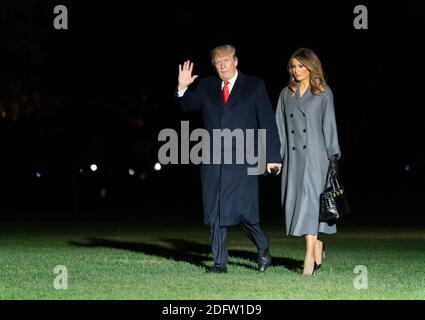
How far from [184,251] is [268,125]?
5.43 m

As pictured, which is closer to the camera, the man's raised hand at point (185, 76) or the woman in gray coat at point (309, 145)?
the woman in gray coat at point (309, 145)

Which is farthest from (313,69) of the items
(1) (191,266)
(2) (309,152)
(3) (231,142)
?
(1) (191,266)

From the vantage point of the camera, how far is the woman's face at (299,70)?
13.0 m

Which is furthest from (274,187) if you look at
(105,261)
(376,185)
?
(105,261)

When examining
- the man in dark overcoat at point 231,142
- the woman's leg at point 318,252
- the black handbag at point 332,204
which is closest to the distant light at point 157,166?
the man in dark overcoat at point 231,142

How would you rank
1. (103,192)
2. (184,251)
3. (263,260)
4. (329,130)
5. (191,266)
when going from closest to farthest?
(329,130), (263,260), (191,266), (184,251), (103,192)

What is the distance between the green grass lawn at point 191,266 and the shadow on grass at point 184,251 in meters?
0.01

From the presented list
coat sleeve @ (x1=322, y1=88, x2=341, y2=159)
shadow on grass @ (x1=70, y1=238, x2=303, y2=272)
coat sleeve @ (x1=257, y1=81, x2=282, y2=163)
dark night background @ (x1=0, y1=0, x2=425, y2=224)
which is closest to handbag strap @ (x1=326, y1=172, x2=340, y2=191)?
coat sleeve @ (x1=322, y1=88, x2=341, y2=159)

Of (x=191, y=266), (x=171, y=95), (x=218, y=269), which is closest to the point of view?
(x=218, y=269)

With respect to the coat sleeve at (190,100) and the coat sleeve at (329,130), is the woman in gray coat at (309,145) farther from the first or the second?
the coat sleeve at (190,100)

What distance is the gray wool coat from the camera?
42.7ft

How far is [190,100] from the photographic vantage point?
13.3 metres

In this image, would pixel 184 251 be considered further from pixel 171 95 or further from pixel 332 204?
pixel 171 95

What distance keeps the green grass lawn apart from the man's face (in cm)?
221
